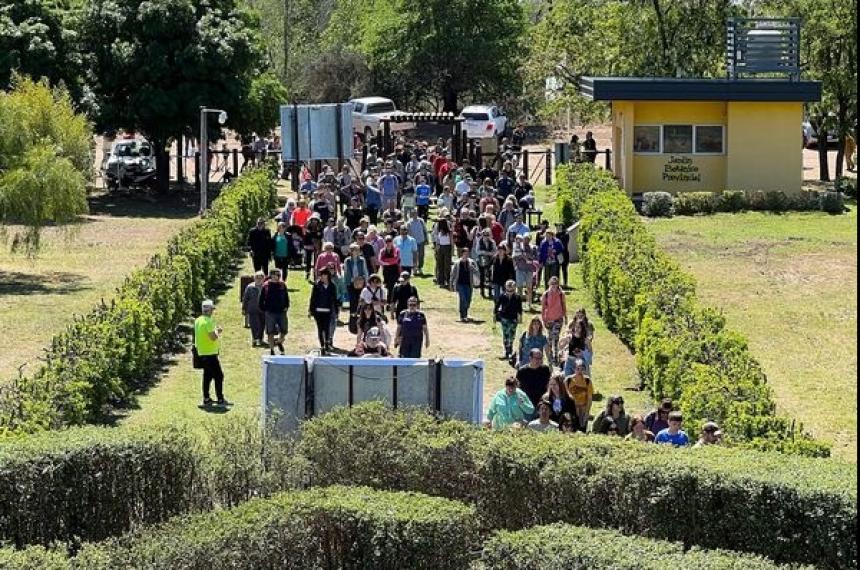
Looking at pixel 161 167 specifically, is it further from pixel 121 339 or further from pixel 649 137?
pixel 121 339

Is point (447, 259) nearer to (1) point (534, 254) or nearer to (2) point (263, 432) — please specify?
(1) point (534, 254)

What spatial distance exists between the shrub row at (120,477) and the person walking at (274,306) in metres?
7.65

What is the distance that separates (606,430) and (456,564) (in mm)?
3923

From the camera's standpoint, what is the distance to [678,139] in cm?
3888

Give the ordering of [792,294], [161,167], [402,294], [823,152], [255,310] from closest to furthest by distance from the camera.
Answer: [402,294], [255,310], [792,294], [161,167], [823,152]

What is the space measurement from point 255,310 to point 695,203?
17339 millimetres

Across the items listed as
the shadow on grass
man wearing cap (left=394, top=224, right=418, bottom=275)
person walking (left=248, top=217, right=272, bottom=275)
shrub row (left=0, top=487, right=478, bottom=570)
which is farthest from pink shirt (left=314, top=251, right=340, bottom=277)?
shrub row (left=0, top=487, right=478, bottom=570)

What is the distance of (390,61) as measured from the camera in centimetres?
6016

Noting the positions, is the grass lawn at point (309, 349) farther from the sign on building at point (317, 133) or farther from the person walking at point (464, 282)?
the sign on building at point (317, 133)

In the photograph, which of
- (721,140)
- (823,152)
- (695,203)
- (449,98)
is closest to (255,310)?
(695,203)

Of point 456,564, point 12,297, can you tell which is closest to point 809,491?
point 456,564

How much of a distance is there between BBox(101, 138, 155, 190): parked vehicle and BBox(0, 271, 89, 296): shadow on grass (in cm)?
1324

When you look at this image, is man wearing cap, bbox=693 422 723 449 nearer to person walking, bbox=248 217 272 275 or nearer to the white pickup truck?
person walking, bbox=248 217 272 275

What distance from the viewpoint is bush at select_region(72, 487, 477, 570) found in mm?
11047
